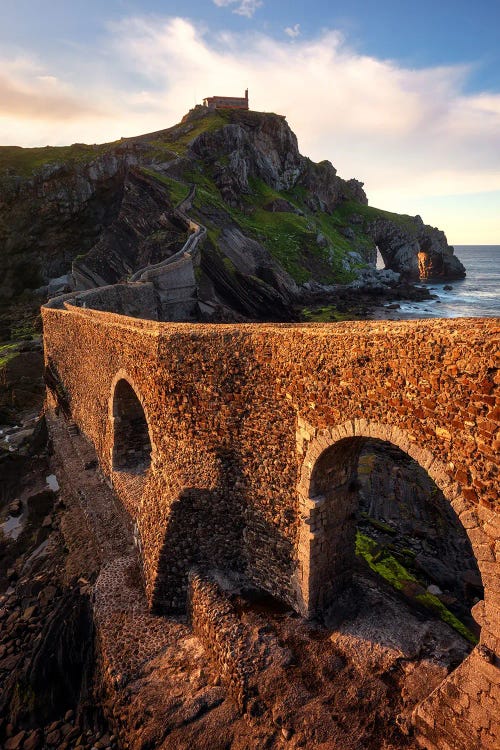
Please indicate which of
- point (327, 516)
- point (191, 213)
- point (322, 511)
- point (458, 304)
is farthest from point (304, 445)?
point (458, 304)

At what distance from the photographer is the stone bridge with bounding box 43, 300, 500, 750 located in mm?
6055

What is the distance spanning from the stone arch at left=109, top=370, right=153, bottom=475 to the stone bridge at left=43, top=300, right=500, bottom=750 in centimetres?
142

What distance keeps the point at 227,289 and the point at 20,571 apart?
28.1 m

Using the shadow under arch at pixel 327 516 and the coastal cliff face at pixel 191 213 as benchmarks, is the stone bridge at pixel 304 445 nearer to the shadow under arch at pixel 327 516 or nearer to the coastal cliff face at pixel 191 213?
the shadow under arch at pixel 327 516

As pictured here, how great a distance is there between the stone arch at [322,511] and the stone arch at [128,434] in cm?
782

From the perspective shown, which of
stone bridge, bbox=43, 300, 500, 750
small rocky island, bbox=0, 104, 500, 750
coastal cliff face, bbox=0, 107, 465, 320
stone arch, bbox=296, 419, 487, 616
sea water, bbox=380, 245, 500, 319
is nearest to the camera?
stone bridge, bbox=43, 300, 500, 750

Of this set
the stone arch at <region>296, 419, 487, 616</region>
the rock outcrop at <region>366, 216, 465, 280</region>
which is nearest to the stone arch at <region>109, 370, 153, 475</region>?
the stone arch at <region>296, 419, 487, 616</region>

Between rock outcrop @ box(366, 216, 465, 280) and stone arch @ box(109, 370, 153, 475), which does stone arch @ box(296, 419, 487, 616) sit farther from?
rock outcrop @ box(366, 216, 465, 280)

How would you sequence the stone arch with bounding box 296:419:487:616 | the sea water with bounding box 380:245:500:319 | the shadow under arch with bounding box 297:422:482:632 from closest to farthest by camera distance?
the stone arch with bounding box 296:419:487:616, the shadow under arch with bounding box 297:422:482:632, the sea water with bounding box 380:245:500:319

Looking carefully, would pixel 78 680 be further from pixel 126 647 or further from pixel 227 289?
pixel 227 289

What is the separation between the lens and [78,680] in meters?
10.1

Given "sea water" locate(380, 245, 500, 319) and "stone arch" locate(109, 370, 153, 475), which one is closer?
"stone arch" locate(109, 370, 153, 475)

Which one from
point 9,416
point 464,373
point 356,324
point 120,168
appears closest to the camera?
point 464,373

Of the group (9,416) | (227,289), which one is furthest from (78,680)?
(227,289)
